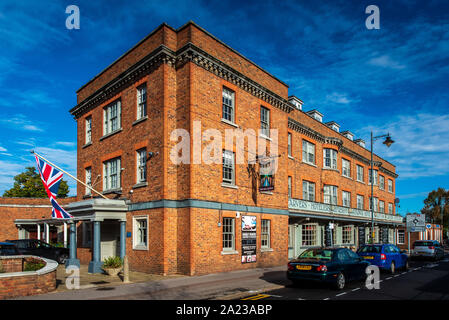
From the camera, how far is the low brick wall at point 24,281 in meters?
10.2

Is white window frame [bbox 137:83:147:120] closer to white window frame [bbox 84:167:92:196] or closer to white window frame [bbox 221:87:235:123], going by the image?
white window frame [bbox 221:87:235:123]

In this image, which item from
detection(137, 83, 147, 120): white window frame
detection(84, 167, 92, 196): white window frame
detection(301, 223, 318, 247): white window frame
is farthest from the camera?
detection(301, 223, 318, 247): white window frame

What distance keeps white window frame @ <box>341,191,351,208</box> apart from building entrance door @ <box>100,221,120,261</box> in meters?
21.9

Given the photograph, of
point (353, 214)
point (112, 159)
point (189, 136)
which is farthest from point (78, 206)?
point (353, 214)

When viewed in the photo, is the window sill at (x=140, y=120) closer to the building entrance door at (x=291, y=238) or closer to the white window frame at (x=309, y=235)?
the building entrance door at (x=291, y=238)

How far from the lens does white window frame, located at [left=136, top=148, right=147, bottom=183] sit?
60.2ft

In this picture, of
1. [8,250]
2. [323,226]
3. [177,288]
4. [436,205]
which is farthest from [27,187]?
[436,205]

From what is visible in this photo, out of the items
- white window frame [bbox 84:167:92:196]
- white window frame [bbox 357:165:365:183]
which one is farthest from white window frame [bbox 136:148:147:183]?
white window frame [bbox 357:165:365:183]

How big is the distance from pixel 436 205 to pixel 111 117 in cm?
9155

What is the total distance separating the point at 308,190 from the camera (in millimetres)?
28594

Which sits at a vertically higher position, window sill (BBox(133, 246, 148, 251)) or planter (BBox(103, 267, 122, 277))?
window sill (BBox(133, 246, 148, 251))

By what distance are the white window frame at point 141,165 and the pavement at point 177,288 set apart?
506 cm
